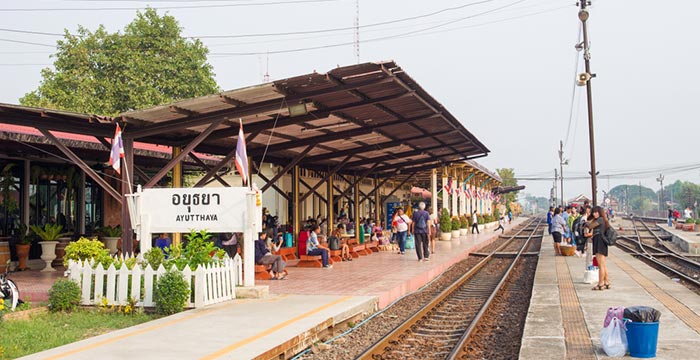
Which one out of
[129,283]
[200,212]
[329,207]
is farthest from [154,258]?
[329,207]

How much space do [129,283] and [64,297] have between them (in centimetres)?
91

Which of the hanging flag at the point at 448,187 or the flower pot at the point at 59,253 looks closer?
the flower pot at the point at 59,253

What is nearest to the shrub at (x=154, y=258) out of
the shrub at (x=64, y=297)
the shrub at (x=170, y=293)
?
the shrub at (x=170, y=293)

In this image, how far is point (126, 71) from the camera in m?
37.0

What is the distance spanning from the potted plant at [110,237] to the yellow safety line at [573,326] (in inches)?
436

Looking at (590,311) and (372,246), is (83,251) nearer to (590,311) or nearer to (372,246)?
(590,311)

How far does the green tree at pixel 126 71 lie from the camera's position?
36000 mm

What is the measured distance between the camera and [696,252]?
26.1 meters

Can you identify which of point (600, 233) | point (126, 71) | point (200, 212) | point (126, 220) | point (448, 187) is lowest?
point (600, 233)

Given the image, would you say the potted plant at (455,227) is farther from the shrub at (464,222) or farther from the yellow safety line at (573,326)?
the yellow safety line at (573,326)

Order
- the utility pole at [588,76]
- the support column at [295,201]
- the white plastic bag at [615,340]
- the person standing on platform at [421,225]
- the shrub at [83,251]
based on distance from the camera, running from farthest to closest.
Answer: the support column at [295,201], the person standing on platform at [421,225], the utility pole at [588,76], the shrub at [83,251], the white plastic bag at [615,340]

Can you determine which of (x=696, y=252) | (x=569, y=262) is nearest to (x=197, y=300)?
(x=569, y=262)

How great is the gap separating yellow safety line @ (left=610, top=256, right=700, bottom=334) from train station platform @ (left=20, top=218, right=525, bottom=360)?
4.56 meters

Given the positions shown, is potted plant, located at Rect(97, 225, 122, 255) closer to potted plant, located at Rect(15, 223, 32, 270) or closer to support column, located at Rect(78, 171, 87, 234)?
support column, located at Rect(78, 171, 87, 234)
